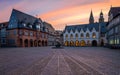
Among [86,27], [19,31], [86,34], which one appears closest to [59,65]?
[19,31]

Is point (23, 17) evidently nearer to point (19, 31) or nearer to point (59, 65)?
point (19, 31)

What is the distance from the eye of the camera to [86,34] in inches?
3196

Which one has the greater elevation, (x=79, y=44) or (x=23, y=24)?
(x=23, y=24)

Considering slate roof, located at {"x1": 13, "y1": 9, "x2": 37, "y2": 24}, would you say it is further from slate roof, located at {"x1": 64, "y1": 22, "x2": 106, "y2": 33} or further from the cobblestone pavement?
the cobblestone pavement

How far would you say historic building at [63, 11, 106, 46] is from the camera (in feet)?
254

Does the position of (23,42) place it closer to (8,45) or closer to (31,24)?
(8,45)

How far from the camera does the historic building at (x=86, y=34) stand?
3053 inches

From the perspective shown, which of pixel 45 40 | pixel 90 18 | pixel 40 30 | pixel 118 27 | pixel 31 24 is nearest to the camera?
pixel 118 27

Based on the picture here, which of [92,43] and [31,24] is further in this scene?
[92,43]

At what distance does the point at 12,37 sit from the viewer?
5662 centimetres

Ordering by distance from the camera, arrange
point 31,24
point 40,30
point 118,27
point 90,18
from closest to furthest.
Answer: point 118,27, point 31,24, point 40,30, point 90,18

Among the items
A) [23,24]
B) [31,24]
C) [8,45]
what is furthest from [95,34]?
[8,45]

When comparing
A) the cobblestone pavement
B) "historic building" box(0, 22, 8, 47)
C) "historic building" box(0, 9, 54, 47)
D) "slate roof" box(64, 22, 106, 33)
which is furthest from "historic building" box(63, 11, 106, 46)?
the cobblestone pavement

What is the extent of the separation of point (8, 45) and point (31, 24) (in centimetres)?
1526
